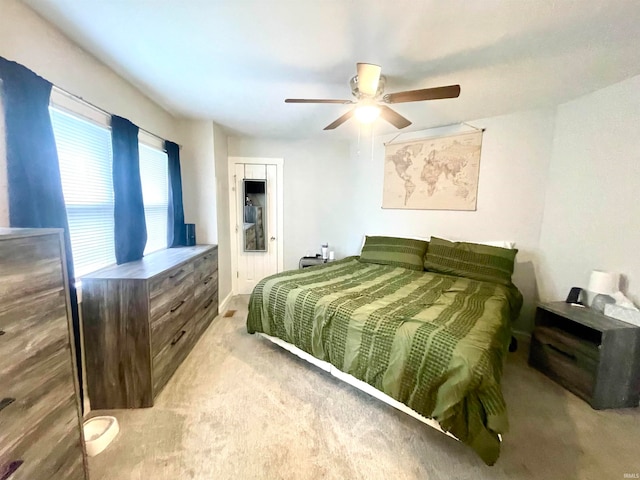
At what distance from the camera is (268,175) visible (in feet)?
13.4

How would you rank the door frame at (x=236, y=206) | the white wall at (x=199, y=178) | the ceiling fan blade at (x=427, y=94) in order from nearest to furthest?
the ceiling fan blade at (x=427, y=94)
the white wall at (x=199, y=178)
the door frame at (x=236, y=206)

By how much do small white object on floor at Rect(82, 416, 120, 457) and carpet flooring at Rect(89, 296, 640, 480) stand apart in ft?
0.12

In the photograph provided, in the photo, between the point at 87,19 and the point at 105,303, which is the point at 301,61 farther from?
the point at 105,303

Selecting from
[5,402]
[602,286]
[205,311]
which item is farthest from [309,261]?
[5,402]

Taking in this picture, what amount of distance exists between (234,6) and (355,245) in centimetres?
328

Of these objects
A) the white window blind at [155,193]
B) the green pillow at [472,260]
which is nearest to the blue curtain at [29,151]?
the white window blind at [155,193]

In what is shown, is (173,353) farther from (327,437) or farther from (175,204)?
(175,204)

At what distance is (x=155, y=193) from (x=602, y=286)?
407 centimetres

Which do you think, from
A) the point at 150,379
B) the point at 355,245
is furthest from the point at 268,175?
the point at 150,379

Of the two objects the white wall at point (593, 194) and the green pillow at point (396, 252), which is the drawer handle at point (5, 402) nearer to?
the green pillow at point (396, 252)

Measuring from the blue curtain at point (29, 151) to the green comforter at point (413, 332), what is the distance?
1393 millimetres

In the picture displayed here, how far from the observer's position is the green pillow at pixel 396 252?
10.2 ft

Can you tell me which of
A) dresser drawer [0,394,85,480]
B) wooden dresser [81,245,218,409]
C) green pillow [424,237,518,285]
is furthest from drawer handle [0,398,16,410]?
green pillow [424,237,518,285]

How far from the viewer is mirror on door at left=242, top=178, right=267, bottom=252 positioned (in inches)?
160
